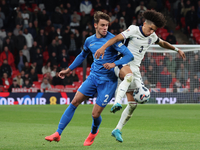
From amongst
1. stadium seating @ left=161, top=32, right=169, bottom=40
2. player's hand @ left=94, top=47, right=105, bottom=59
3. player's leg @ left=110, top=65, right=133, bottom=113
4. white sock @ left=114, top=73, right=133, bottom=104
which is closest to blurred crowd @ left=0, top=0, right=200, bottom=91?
stadium seating @ left=161, top=32, right=169, bottom=40

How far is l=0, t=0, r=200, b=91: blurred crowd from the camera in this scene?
16.7 meters

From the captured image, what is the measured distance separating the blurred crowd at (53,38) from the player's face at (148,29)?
33.9 ft

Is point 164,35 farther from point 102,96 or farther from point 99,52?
point 99,52

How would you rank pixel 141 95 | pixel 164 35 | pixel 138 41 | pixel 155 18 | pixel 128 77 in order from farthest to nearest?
1. pixel 164 35
2. pixel 138 41
3. pixel 141 95
4. pixel 155 18
5. pixel 128 77

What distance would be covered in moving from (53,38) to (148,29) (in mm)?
12651

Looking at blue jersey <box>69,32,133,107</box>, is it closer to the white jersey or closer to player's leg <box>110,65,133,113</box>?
player's leg <box>110,65,133,113</box>

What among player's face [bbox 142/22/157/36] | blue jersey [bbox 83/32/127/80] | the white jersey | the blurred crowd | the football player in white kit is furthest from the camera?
the blurred crowd

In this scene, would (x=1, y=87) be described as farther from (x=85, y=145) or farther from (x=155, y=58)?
(x=85, y=145)

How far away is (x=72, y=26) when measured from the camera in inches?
776

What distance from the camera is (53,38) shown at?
18.3 metres

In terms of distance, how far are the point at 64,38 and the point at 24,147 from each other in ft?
44.2

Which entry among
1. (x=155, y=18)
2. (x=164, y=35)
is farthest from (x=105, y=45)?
(x=164, y=35)

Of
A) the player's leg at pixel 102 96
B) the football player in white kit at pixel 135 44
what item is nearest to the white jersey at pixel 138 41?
the football player in white kit at pixel 135 44

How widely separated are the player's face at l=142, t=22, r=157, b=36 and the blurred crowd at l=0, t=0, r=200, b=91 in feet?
33.9
